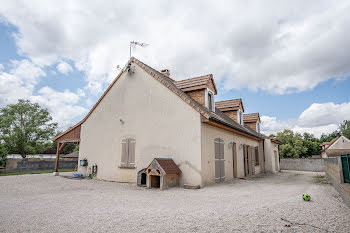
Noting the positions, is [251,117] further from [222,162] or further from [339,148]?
[339,148]

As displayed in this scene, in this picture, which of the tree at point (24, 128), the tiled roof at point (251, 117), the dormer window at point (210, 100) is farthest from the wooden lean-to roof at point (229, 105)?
the tree at point (24, 128)

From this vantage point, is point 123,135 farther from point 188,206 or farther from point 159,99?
point 188,206

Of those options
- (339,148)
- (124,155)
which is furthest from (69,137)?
(339,148)

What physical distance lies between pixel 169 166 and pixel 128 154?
2.97 meters

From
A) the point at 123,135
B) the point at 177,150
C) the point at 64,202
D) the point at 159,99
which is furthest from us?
the point at 123,135

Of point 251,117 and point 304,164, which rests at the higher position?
point 251,117

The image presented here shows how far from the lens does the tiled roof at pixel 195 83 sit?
11.0 m

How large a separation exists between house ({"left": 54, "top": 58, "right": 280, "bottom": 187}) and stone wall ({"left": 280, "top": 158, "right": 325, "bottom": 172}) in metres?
14.5

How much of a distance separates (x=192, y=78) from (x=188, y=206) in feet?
26.4

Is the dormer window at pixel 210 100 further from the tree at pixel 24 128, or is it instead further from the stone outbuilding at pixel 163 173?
the tree at pixel 24 128

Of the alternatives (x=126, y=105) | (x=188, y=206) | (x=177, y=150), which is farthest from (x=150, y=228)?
(x=126, y=105)

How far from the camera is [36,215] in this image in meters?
4.42

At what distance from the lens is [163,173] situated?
785 cm

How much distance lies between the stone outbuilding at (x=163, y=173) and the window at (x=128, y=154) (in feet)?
6.54
